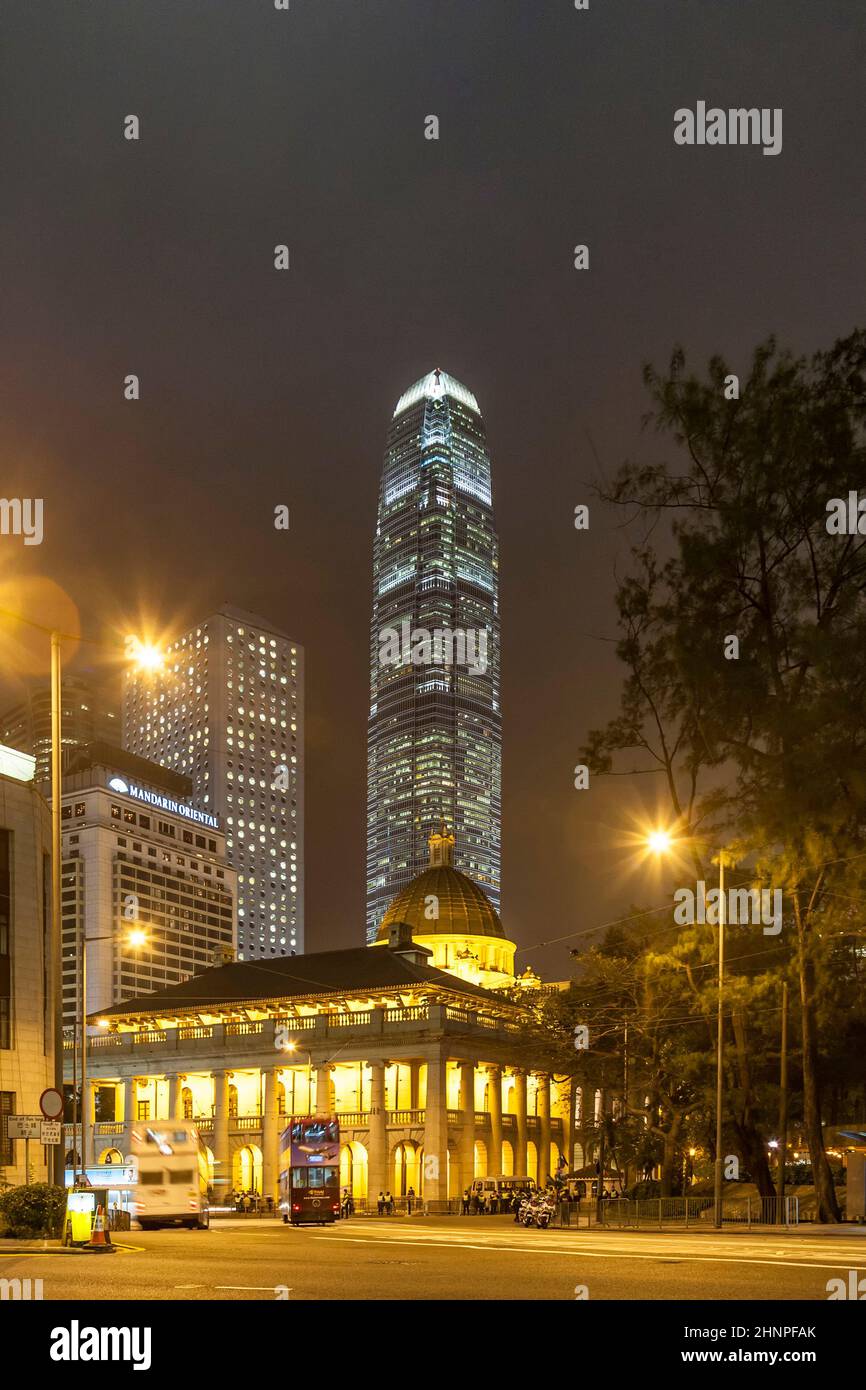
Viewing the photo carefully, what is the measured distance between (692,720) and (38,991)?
32550 mm

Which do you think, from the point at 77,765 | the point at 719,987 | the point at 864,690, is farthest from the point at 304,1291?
the point at 77,765

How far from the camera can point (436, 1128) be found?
78.9m

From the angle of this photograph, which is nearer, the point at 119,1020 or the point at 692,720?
the point at 692,720

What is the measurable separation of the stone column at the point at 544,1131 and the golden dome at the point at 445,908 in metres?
24.9

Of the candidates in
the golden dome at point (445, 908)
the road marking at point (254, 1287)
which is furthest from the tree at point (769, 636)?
the golden dome at point (445, 908)

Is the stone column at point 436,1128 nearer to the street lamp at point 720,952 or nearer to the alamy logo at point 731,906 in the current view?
the alamy logo at point 731,906

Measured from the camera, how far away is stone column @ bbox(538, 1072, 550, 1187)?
96688 millimetres

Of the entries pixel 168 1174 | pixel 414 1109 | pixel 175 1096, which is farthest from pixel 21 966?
pixel 175 1096

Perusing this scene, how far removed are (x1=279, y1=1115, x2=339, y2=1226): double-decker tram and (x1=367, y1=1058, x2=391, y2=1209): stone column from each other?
92.7 feet

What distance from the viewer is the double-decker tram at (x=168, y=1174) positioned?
1799 inches
